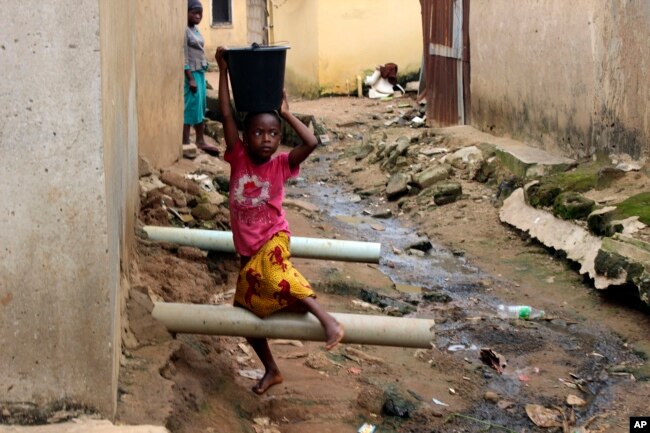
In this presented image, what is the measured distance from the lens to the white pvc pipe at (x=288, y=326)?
11.6 feet

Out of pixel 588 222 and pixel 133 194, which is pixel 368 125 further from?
pixel 133 194

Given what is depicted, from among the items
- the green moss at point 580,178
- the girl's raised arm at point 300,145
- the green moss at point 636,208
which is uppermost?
→ the girl's raised arm at point 300,145

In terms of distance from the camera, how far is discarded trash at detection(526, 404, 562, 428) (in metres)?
4.12

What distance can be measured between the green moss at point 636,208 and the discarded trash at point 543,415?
86.5 inches

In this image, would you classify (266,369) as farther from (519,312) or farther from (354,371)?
(519,312)

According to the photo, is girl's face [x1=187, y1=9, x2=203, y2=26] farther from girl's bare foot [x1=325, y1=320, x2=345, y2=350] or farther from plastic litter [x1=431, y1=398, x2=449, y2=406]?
girl's bare foot [x1=325, y1=320, x2=345, y2=350]

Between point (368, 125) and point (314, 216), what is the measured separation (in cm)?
613

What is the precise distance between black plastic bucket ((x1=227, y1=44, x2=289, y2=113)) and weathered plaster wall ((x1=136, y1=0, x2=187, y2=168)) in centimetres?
292

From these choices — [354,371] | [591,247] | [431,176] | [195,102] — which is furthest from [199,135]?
[354,371]

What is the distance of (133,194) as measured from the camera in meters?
4.82

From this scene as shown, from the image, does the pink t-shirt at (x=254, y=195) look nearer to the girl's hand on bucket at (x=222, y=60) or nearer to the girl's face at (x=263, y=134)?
the girl's face at (x=263, y=134)

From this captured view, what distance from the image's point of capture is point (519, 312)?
5.70 m

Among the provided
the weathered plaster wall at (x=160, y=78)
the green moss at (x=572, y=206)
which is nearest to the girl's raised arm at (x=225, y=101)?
the weathered plaster wall at (x=160, y=78)

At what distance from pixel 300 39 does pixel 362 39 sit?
6.08 ft
